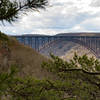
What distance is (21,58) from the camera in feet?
85.1

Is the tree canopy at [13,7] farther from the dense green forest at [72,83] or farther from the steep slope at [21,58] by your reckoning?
the steep slope at [21,58]

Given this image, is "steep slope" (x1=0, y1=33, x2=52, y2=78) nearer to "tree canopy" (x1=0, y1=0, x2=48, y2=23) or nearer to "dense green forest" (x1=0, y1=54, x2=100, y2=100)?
"dense green forest" (x1=0, y1=54, x2=100, y2=100)

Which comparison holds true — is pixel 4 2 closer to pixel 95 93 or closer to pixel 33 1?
pixel 33 1

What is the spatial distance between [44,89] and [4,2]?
4963 mm

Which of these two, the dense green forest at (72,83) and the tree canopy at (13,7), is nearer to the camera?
the tree canopy at (13,7)

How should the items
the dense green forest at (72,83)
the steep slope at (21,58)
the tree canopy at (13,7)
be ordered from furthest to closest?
the steep slope at (21,58)
the dense green forest at (72,83)
the tree canopy at (13,7)

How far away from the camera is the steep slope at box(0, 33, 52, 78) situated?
25172 mm

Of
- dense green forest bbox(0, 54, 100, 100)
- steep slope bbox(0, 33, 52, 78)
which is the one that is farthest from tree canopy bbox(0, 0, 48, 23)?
steep slope bbox(0, 33, 52, 78)

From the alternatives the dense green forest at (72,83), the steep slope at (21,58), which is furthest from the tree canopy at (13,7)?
the steep slope at (21,58)

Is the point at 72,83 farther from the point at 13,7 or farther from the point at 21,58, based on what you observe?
the point at 21,58

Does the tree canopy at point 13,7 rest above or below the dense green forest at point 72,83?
above

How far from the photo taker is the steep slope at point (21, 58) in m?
25.2

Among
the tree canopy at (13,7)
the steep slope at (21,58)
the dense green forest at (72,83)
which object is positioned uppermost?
the tree canopy at (13,7)

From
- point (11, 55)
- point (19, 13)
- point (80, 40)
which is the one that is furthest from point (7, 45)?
point (80, 40)
